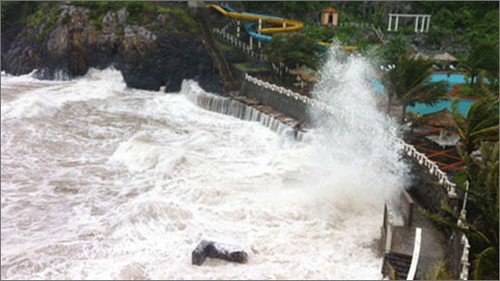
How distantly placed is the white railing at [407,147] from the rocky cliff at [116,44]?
19.4 feet

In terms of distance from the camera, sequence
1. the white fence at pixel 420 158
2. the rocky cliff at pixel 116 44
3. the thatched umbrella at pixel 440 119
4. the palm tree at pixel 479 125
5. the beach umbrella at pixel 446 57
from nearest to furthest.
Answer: the white fence at pixel 420 158 → the palm tree at pixel 479 125 → the thatched umbrella at pixel 440 119 → the beach umbrella at pixel 446 57 → the rocky cliff at pixel 116 44

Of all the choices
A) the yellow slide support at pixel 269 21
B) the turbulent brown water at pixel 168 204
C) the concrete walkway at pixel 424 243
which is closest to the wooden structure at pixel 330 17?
the yellow slide support at pixel 269 21

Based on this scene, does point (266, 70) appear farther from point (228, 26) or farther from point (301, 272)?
point (301, 272)

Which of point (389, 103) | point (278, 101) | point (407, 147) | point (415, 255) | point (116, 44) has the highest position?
point (116, 44)

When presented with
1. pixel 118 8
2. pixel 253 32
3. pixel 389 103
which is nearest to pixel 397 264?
pixel 389 103

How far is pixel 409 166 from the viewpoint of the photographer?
44.1ft

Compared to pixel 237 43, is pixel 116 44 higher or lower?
lower

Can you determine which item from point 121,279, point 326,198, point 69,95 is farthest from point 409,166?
point 69,95

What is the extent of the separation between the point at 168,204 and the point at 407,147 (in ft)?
22.0

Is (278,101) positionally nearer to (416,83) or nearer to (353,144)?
(353,144)

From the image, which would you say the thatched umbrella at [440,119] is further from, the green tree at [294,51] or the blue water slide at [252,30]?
the blue water slide at [252,30]

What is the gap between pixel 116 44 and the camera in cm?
2894

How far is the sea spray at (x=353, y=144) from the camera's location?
514 inches

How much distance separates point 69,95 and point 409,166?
1746cm
